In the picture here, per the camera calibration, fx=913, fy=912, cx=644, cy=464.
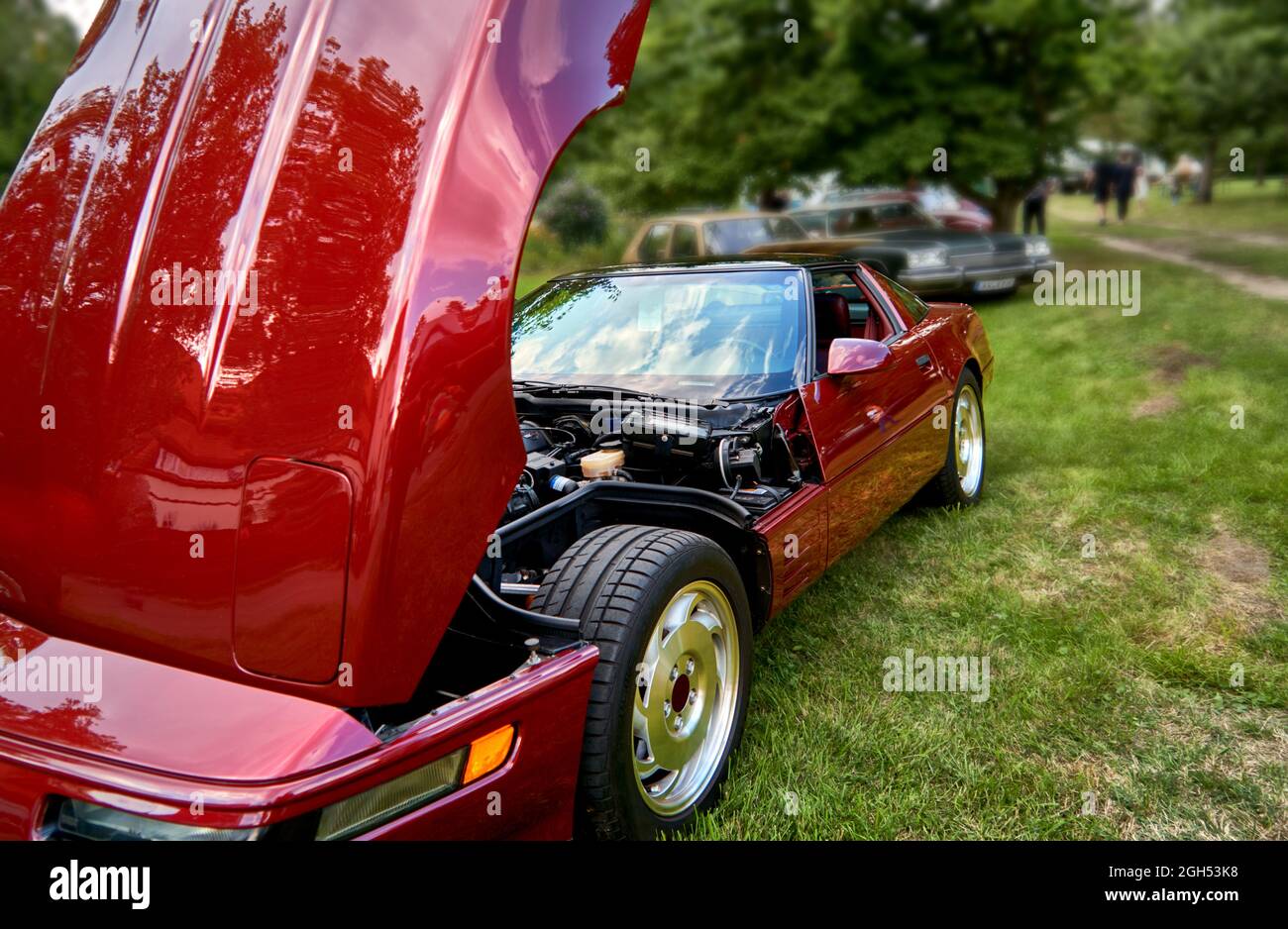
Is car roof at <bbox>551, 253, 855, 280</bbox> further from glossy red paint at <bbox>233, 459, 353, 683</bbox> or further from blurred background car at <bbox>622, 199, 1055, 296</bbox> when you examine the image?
blurred background car at <bbox>622, 199, 1055, 296</bbox>

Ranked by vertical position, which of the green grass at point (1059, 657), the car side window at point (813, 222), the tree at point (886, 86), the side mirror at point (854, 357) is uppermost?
the tree at point (886, 86)

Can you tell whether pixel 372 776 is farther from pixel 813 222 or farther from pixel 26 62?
Result: pixel 26 62

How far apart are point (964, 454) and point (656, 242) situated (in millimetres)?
6594

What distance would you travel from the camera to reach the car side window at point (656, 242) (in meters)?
10.6

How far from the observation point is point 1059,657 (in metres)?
3.20

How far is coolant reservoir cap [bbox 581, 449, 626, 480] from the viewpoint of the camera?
9.75ft

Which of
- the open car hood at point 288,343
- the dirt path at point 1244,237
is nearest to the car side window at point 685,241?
the open car hood at point 288,343

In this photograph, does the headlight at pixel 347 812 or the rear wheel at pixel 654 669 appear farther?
the rear wheel at pixel 654 669

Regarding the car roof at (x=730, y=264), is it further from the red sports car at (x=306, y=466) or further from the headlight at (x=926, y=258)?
the headlight at (x=926, y=258)

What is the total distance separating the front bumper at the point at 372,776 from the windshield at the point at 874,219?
34.8ft

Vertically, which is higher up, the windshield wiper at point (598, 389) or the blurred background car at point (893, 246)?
the blurred background car at point (893, 246)

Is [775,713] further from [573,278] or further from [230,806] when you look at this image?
[573,278]
